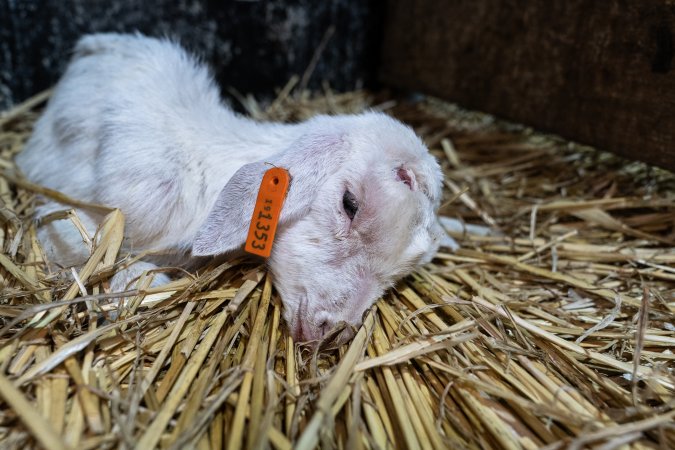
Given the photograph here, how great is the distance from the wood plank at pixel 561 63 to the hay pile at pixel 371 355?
1.88ft

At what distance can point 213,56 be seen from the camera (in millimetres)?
4320

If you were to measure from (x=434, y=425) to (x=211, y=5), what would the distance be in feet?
11.9

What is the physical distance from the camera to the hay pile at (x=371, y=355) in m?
1.66

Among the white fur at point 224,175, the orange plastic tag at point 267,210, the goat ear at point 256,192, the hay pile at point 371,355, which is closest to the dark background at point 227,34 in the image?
the white fur at point 224,175

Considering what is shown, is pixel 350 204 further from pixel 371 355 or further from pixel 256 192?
pixel 371 355

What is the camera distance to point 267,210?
7.04ft

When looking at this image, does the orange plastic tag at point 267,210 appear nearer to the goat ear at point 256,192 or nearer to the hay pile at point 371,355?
the goat ear at point 256,192

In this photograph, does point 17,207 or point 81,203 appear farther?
point 17,207

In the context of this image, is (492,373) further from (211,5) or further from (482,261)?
(211,5)

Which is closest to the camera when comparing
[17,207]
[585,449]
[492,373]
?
[585,449]

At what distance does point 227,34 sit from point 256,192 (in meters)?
2.58

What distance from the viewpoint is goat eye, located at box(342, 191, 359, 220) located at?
7.26 feet

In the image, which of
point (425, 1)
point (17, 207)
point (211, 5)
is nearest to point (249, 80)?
point (211, 5)

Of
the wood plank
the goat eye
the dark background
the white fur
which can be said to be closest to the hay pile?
the white fur
